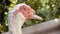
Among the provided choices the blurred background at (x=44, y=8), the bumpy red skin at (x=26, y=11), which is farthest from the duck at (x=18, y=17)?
the blurred background at (x=44, y=8)

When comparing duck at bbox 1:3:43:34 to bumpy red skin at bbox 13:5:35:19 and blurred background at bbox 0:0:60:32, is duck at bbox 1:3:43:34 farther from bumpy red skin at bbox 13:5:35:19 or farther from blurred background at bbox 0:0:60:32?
blurred background at bbox 0:0:60:32

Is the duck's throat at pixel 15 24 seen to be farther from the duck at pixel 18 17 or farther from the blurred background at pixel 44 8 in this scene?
the blurred background at pixel 44 8

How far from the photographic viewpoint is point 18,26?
2045 mm

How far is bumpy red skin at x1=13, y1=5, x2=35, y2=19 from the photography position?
1.97 m

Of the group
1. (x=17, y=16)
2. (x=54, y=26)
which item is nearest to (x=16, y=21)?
(x=17, y=16)

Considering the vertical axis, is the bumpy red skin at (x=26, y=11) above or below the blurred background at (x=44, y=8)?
above

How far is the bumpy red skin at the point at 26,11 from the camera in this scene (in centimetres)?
197

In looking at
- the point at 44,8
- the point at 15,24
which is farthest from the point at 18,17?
the point at 44,8

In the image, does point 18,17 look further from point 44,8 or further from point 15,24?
point 44,8

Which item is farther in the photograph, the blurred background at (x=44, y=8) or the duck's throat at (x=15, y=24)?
the blurred background at (x=44, y=8)

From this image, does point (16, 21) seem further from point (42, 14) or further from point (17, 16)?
point (42, 14)

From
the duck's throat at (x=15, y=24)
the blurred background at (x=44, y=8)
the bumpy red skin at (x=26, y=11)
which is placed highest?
the bumpy red skin at (x=26, y=11)

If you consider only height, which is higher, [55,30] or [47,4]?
[55,30]

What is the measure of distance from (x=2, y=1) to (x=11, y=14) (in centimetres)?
151
